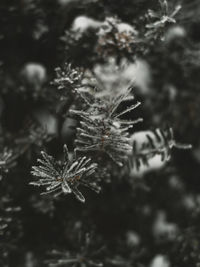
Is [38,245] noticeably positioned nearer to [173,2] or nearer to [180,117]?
[180,117]

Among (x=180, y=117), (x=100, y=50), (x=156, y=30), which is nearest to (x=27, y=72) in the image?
(x=100, y=50)

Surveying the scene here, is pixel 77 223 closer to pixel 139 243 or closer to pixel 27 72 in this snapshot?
pixel 139 243

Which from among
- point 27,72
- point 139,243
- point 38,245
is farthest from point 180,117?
point 38,245

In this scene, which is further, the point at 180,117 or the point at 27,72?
the point at 180,117

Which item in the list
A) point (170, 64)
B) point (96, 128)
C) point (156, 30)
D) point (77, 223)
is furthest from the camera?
point (170, 64)

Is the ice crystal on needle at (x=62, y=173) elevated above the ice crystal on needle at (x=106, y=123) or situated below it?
below

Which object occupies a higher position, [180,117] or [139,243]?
[180,117]

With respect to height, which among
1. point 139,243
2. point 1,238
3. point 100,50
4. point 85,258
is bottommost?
point 139,243

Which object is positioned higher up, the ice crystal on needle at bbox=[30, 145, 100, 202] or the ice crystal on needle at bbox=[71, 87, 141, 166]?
the ice crystal on needle at bbox=[71, 87, 141, 166]

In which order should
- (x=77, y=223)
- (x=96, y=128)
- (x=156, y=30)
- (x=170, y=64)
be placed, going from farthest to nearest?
(x=170, y=64) → (x=77, y=223) → (x=156, y=30) → (x=96, y=128)
